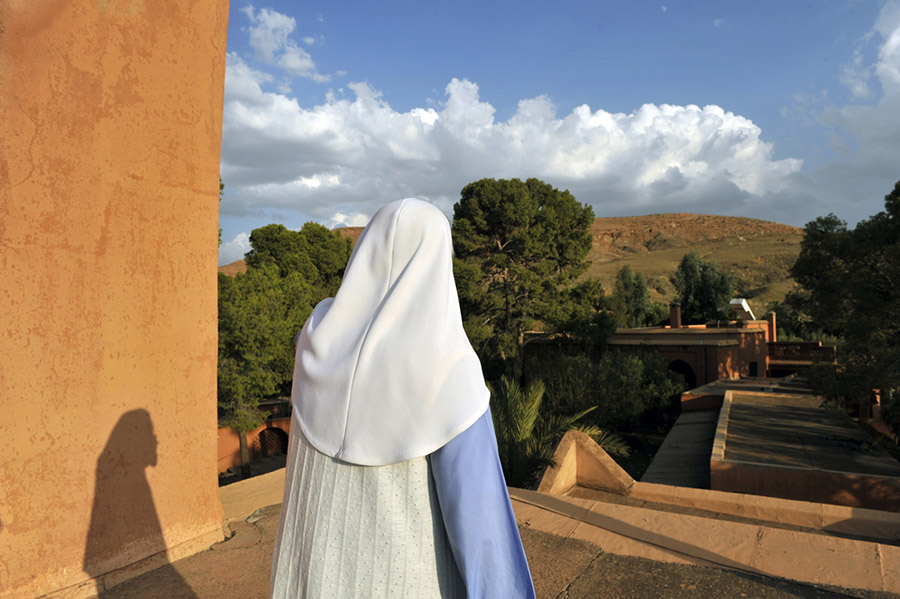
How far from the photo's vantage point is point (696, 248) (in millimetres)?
73062

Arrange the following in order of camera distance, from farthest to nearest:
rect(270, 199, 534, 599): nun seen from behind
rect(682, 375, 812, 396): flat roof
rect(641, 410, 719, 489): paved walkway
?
1. rect(682, 375, 812, 396): flat roof
2. rect(641, 410, 719, 489): paved walkway
3. rect(270, 199, 534, 599): nun seen from behind

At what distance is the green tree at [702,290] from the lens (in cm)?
3438

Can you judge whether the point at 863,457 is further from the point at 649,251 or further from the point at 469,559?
the point at 649,251

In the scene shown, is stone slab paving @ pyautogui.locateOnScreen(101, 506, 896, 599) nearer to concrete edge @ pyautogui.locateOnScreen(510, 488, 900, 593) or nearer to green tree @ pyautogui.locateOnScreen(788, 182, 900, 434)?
concrete edge @ pyautogui.locateOnScreen(510, 488, 900, 593)

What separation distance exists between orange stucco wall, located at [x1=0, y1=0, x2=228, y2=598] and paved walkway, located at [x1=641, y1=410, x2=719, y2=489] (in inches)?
313

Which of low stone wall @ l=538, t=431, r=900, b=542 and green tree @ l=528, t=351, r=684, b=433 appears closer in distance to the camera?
low stone wall @ l=538, t=431, r=900, b=542

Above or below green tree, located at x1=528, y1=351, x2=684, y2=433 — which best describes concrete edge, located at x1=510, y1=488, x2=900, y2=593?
above

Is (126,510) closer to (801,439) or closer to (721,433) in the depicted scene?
(721,433)

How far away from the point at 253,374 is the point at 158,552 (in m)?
10.5

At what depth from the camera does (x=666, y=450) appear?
12008 mm

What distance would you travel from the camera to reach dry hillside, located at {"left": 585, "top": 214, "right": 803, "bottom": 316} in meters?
51.7

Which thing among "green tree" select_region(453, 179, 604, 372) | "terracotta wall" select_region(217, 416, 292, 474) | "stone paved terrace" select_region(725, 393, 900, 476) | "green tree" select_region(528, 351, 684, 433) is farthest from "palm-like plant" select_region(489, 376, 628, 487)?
"green tree" select_region(453, 179, 604, 372)

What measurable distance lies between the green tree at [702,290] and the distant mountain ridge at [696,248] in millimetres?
8417

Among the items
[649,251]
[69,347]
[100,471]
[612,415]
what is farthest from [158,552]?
[649,251]
